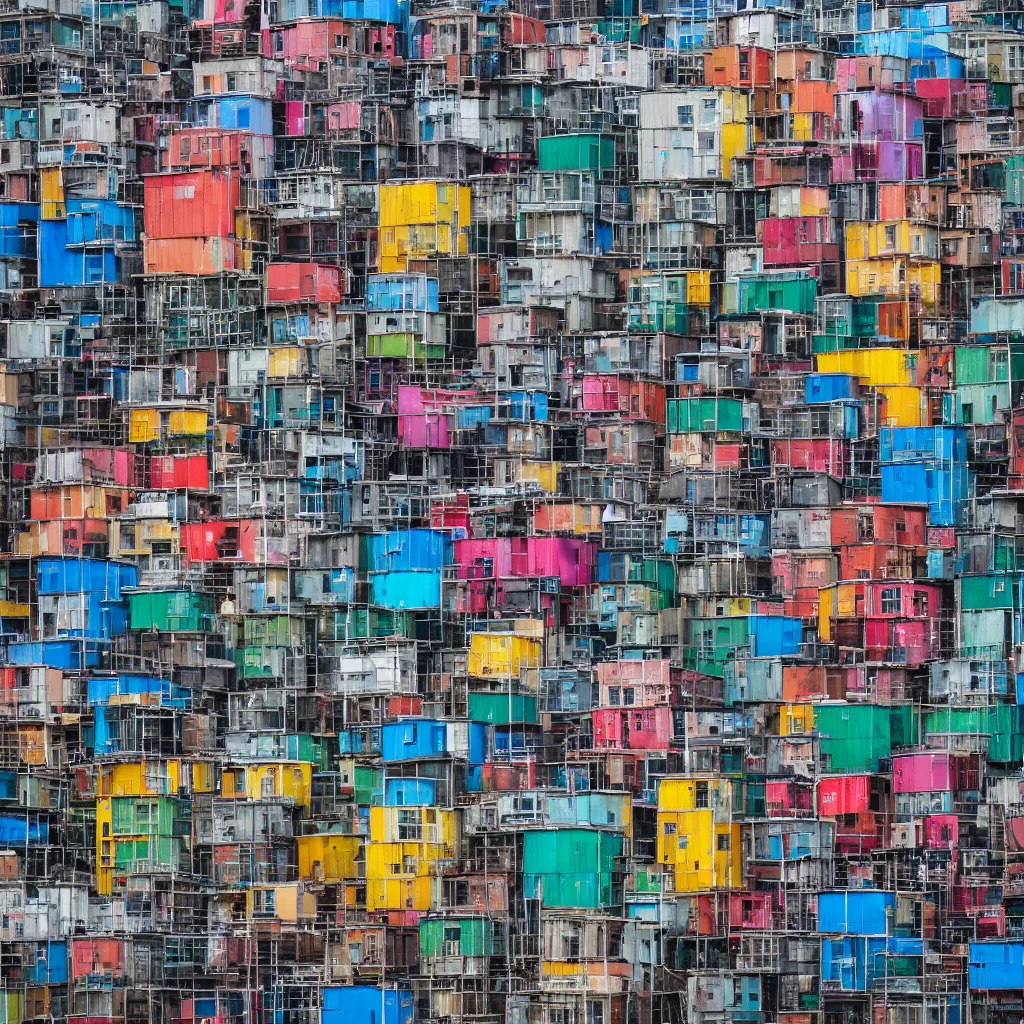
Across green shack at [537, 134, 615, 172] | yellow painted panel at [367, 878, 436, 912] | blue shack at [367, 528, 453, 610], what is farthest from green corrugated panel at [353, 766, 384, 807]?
green shack at [537, 134, 615, 172]

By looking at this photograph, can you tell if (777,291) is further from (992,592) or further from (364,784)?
(364,784)

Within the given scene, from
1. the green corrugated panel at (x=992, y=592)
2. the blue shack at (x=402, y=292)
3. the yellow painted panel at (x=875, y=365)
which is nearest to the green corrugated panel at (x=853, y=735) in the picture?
the green corrugated panel at (x=992, y=592)

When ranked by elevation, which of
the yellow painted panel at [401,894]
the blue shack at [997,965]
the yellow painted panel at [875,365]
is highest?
the yellow painted panel at [875,365]

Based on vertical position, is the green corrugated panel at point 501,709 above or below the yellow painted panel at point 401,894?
above

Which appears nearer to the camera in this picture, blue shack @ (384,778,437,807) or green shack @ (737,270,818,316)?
blue shack @ (384,778,437,807)

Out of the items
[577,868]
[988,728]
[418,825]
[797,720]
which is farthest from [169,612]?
[988,728]

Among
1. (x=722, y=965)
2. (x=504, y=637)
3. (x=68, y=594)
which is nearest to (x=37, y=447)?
(x=68, y=594)

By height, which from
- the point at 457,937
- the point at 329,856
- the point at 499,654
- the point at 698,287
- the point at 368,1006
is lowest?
the point at 368,1006

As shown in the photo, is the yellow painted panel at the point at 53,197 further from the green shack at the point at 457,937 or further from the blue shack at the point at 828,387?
the green shack at the point at 457,937

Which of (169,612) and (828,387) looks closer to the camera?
(169,612)

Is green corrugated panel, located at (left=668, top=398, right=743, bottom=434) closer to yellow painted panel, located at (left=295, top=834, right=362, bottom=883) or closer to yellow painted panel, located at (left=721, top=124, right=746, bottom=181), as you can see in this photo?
yellow painted panel, located at (left=721, top=124, right=746, bottom=181)

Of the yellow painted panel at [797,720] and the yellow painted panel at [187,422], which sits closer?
the yellow painted panel at [797,720]
